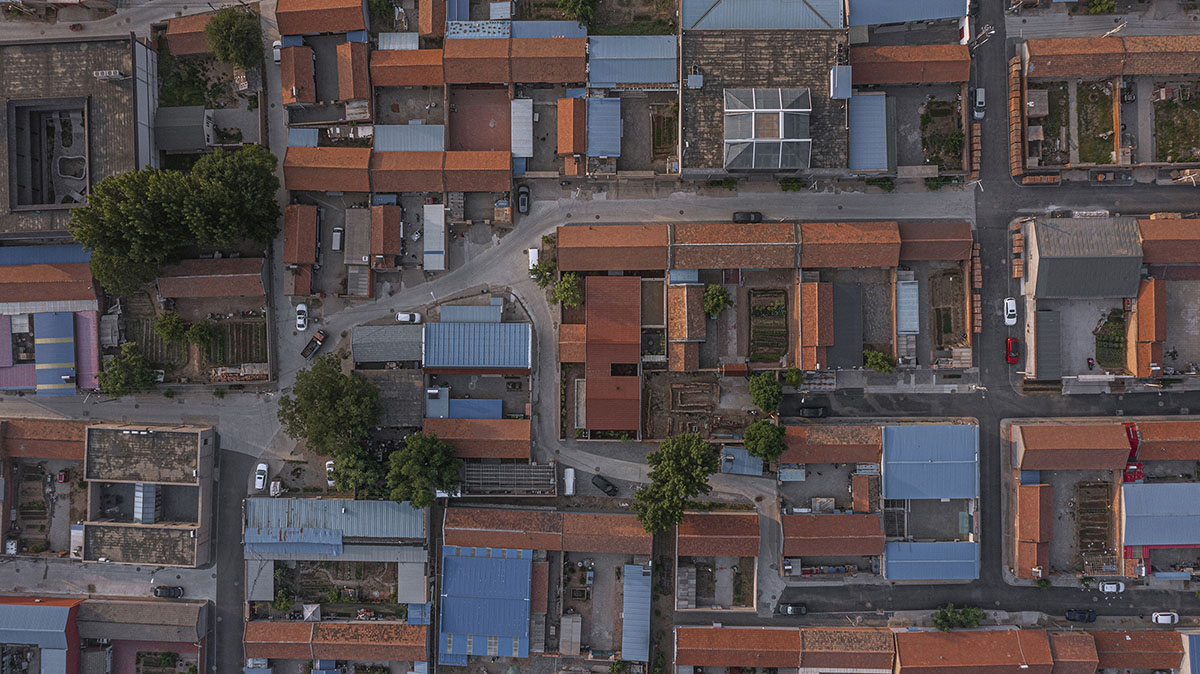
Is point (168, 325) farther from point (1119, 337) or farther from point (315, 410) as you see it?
point (1119, 337)

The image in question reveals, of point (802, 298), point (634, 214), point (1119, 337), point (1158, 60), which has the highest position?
point (1158, 60)

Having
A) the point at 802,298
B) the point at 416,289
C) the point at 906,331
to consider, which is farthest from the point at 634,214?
the point at 906,331

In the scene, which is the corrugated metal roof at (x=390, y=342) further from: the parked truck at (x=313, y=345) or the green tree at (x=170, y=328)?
the green tree at (x=170, y=328)

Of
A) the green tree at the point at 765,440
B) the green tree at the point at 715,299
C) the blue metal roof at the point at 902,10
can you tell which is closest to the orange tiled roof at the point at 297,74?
the green tree at the point at 715,299

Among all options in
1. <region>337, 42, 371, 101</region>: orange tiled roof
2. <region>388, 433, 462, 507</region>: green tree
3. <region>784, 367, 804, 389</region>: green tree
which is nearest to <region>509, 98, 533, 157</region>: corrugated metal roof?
<region>337, 42, 371, 101</region>: orange tiled roof

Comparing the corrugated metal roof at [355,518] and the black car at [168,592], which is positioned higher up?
the corrugated metal roof at [355,518]
